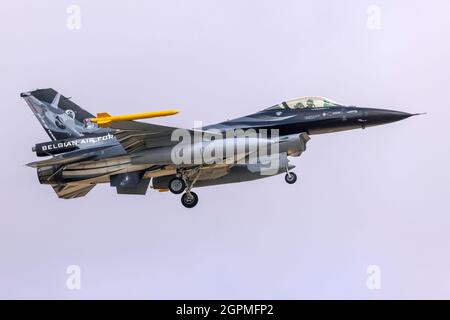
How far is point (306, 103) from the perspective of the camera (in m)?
26.1

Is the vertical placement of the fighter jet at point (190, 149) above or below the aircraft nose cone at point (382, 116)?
below

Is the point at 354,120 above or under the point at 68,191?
above

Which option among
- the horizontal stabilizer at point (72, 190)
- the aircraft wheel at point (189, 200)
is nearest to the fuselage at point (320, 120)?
the aircraft wheel at point (189, 200)

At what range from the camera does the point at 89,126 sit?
2764 centimetres

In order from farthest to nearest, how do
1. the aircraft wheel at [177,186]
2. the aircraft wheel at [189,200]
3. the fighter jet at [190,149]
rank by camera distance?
1. the aircraft wheel at [189,200]
2. the aircraft wheel at [177,186]
3. the fighter jet at [190,149]

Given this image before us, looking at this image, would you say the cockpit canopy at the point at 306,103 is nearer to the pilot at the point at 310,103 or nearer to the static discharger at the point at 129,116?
the pilot at the point at 310,103

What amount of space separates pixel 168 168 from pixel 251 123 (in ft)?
8.80

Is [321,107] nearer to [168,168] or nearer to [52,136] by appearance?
[168,168]

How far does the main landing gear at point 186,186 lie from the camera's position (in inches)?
1027

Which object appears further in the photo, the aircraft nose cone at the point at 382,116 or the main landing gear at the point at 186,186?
the main landing gear at the point at 186,186

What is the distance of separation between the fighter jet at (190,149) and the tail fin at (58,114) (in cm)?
6

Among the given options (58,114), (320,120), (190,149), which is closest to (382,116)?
(320,120)

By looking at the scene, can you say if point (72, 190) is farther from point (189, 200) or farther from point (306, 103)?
point (306, 103)

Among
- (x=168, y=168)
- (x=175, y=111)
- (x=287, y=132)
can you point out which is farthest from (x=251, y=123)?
(x=175, y=111)
